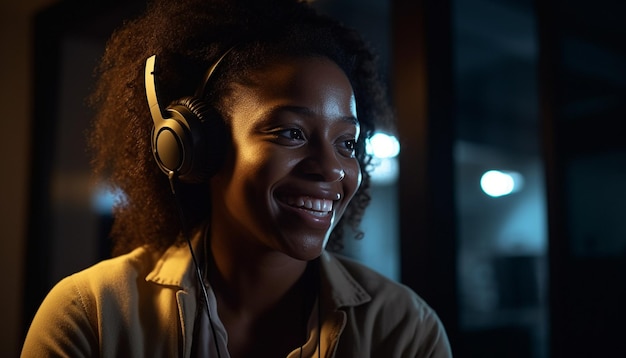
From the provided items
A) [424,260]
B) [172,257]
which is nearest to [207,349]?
[172,257]

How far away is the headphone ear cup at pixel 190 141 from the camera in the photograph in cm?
78

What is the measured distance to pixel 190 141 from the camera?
78cm

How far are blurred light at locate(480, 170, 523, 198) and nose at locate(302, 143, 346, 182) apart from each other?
5529 millimetres

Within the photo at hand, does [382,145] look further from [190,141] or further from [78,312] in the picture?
[78,312]

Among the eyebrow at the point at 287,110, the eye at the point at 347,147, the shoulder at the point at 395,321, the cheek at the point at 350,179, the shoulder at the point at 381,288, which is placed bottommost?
the shoulder at the point at 395,321

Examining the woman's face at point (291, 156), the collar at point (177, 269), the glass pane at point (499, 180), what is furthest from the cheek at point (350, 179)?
the glass pane at point (499, 180)

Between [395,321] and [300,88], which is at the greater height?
[300,88]

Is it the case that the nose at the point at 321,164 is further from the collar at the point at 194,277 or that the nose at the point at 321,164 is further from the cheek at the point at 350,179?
the collar at the point at 194,277

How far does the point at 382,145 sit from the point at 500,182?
5.23 m

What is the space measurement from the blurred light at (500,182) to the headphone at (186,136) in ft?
18.2

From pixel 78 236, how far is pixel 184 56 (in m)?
1.61

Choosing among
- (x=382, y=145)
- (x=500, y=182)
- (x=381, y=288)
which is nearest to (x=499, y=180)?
(x=500, y=182)

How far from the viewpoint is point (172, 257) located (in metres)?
0.97

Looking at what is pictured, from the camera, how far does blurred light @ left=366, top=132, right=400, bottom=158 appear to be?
1.10 m
